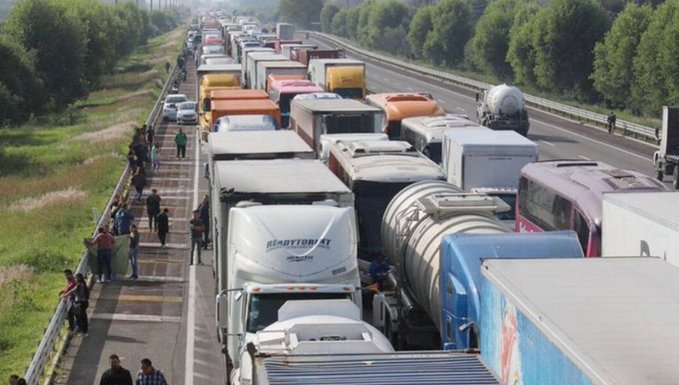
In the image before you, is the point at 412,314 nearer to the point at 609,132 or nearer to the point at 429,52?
the point at 609,132

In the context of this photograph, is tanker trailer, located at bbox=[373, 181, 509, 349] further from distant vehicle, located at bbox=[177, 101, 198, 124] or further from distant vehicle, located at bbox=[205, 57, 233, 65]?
distant vehicle, located at bbox=[205, 57, 233, 65]

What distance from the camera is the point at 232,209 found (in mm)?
17422

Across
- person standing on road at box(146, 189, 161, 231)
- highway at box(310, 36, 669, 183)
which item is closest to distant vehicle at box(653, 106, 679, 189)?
highway at box(310, 36, 669, 183)

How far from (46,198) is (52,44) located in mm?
41386

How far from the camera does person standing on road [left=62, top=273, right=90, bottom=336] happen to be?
68.6 ft

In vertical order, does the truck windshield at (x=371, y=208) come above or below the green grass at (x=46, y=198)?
above

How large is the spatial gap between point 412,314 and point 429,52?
11145 cm

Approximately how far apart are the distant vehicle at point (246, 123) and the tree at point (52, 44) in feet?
146

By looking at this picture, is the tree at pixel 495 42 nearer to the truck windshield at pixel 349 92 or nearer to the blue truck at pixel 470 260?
the truck windshield at pixel 349 92

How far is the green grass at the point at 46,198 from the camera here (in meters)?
22.7

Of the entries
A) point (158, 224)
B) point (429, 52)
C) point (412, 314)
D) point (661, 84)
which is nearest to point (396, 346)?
point (412, 314)

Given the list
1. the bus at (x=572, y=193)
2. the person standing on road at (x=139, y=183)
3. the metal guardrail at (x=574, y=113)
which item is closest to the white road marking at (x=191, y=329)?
the bus at (x=572, y=193)

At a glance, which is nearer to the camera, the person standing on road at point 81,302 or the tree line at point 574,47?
the person standing on road at point 81,302

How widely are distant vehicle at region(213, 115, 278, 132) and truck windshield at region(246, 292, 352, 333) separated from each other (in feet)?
57.2
